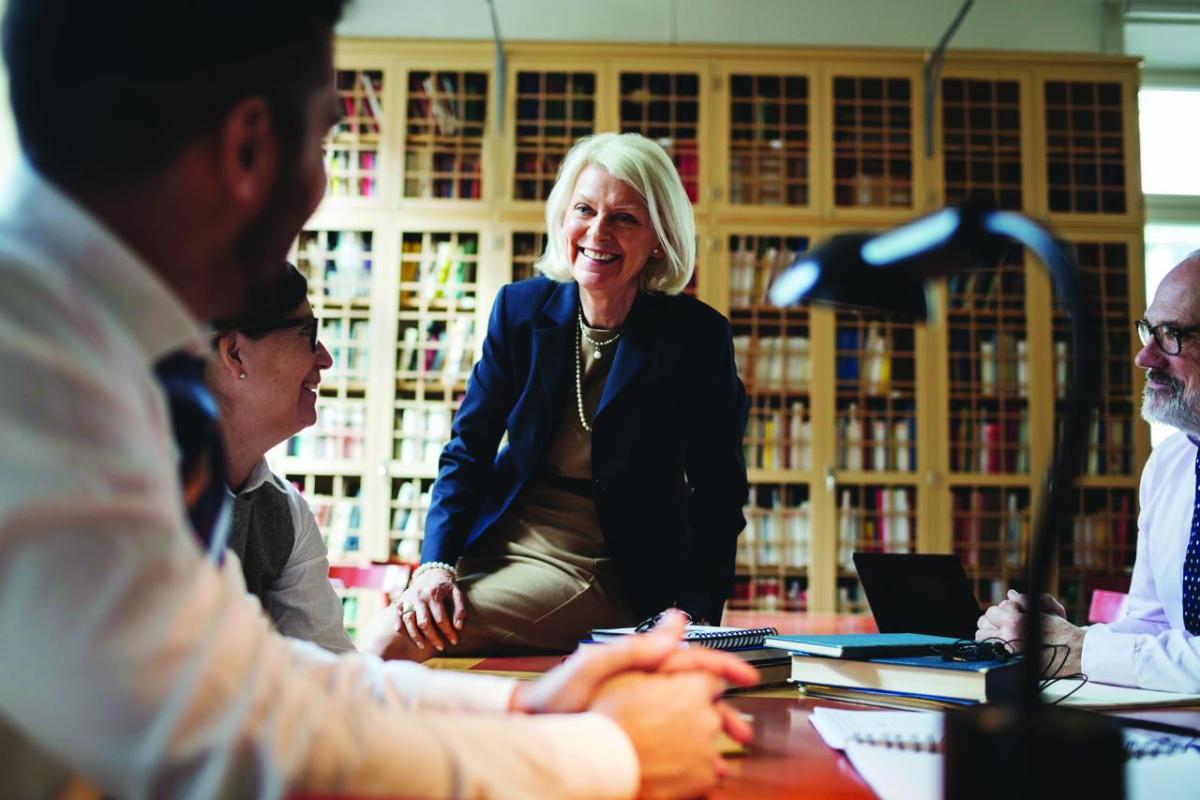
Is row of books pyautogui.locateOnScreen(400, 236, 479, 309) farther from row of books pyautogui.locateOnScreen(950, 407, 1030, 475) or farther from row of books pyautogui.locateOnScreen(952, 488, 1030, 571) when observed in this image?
row of books pyautogui.locateOnScreen(952, 488, 1030, 571)

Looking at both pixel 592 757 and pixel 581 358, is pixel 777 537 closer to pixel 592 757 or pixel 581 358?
pixel 581 358

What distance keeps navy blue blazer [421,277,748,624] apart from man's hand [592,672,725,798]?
1.29 m

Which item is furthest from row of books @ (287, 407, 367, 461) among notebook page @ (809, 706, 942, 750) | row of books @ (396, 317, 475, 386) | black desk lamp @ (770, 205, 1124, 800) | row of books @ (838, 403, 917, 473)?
black desk lamp @ (770, 205, 1124, 800)

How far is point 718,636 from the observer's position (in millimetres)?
1301

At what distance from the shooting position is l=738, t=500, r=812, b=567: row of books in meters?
4.93

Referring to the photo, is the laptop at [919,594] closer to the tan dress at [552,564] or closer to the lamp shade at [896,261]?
the tan dress at [552,564]

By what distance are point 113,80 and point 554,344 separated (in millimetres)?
1622

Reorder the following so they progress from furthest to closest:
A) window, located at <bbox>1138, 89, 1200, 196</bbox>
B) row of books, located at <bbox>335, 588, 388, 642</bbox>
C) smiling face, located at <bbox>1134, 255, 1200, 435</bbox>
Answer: window, located at <bbox>1138, 89, 1200, 196</bbox>, row of books, located at <bbox>335, 588, 388, 642</bbox>, smiling face, located at <bbox>1134, 255, 1200, 435</bbox>

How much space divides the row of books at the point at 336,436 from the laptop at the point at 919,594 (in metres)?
3.72

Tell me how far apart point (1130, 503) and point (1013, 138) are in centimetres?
197

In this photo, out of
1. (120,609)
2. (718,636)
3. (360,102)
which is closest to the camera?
(120,609)

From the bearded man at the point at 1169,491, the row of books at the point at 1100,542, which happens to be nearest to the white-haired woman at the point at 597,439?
the bearded man at the point at 1169,491

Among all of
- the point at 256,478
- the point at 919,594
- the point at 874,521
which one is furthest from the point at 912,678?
the point at 874,521

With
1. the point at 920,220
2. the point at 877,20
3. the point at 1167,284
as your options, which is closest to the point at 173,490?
the point at 920,220
